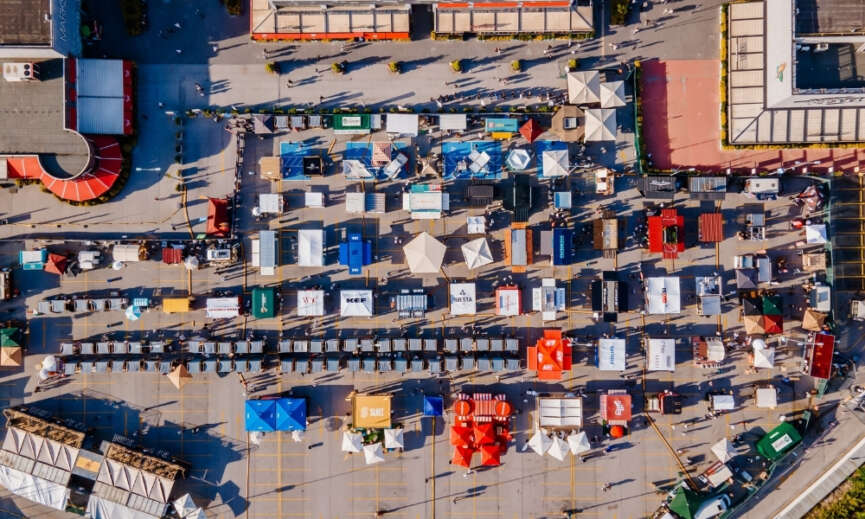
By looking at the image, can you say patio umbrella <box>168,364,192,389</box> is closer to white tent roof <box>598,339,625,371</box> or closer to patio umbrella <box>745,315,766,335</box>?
white tent roof <box>598,339,625,371</box>

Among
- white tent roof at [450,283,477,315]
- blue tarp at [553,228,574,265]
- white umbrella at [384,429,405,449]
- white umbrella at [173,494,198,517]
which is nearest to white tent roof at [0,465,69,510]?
white umbrella at [173,494,198,517]

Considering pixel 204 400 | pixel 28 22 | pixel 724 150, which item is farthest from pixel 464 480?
pixel 28 22

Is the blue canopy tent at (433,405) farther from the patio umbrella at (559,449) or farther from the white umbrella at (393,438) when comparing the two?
the patio umbrella at (559,449)

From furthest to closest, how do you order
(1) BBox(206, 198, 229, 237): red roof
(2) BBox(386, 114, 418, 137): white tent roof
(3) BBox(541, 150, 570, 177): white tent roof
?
(2) BBox(386, 114, 418, 137): white tent roof → (1) BBox(206, 198, 229, 237): red roof → (3) BBox(541, 150, 570, 177): white tent roof

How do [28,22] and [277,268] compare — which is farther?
[277,268]

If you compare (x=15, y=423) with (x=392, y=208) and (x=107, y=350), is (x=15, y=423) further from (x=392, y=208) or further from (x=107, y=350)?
(x=392, y=208)

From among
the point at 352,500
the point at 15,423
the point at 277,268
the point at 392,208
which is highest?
the point at 392,208

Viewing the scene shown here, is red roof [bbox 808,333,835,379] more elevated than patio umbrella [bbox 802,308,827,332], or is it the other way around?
patio umbrella [bbox 802,308,827,332]

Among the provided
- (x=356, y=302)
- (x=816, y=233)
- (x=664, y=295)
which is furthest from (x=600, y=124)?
(x=356, y=302)
